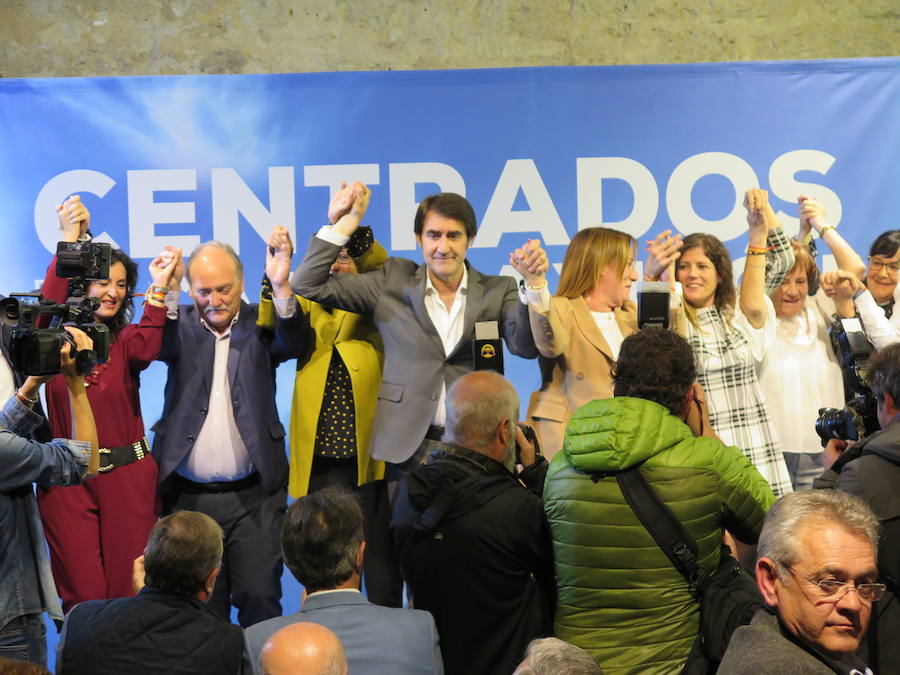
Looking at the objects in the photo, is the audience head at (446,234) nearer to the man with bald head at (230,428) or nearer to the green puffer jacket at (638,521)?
the man with bald head at (230,428)

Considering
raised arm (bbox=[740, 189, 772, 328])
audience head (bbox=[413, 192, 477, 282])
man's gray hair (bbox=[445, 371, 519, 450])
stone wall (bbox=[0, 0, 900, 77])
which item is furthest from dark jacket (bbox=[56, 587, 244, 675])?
stone wall (bbox=[0, 0, 900, 77])

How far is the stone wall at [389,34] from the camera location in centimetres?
529

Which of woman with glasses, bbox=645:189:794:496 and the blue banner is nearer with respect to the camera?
woman with glasses, bbox=645:189:794:496

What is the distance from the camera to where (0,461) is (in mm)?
3059

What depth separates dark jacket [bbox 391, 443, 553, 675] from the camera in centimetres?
282

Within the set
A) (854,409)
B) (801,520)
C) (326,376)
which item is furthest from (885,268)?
(801,520)

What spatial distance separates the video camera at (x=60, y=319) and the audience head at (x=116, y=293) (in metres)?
0.27

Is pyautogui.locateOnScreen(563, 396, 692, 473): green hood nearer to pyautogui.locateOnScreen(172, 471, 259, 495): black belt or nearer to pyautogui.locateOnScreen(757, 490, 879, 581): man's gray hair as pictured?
pyautogui.locateOnScreen(757, 490, 879, 581): man's gray hair

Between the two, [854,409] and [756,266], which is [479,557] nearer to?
[854,409]

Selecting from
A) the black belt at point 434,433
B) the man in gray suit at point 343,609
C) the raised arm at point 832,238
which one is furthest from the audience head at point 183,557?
the raised arm at point 832,238

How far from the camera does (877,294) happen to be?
4676 mm

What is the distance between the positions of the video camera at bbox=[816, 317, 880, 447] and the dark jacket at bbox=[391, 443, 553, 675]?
96 cm

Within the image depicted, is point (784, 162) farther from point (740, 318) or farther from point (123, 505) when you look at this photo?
point (123, 505)

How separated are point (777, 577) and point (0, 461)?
7.10 ft
